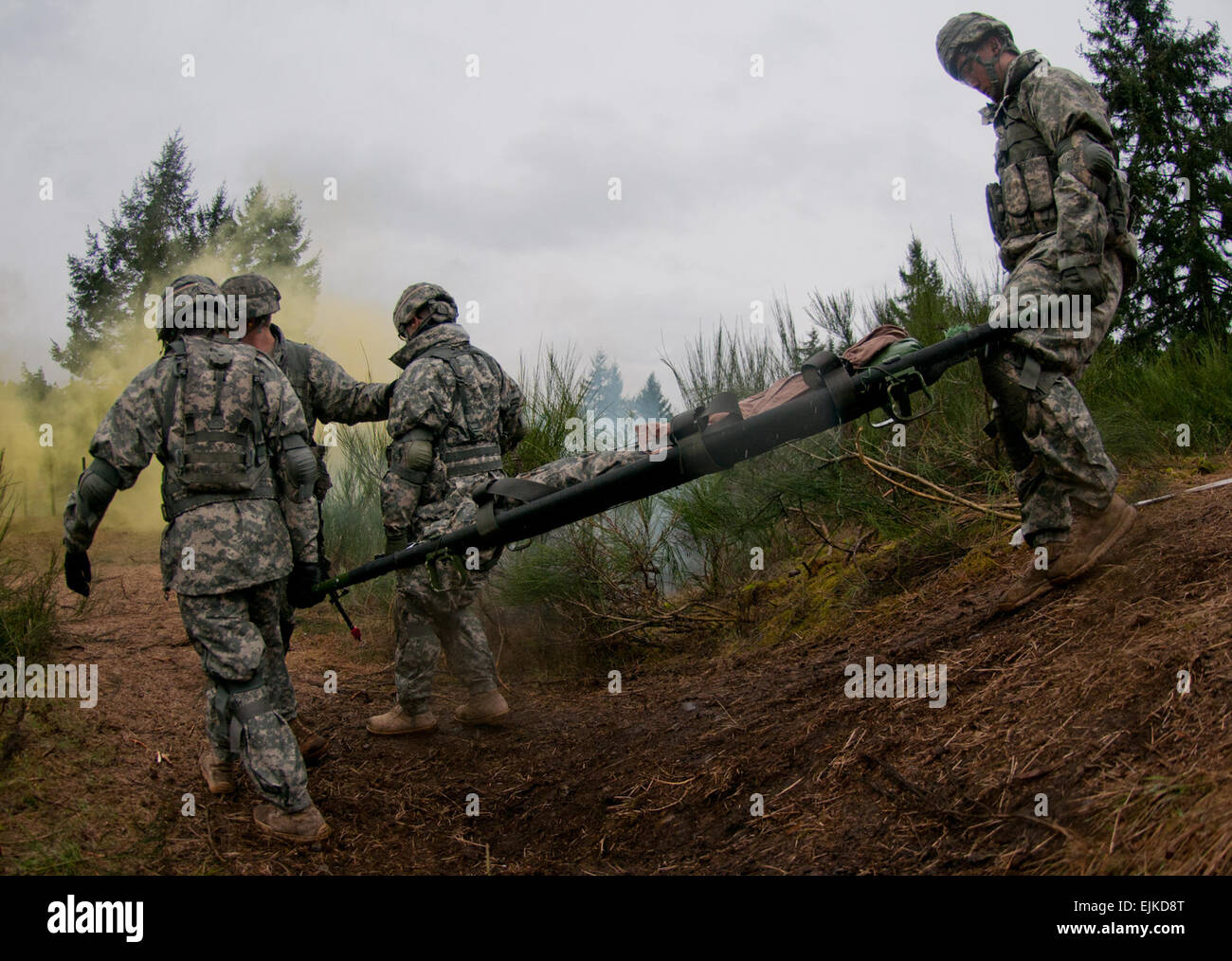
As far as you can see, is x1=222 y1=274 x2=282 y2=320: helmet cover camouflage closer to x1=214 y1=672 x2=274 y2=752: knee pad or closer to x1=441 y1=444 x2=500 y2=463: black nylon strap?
x1=441 y1=444 x2=500 y2=463: black nylon strap

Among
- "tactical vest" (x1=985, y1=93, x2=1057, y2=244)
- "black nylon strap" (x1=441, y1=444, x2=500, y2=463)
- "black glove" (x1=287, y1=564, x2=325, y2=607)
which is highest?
"tactical vest" (x1=985, y1=93, x2=1057, y2=244)

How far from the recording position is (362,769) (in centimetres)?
452

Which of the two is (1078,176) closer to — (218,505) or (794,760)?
(794,760)

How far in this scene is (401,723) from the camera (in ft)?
16.2

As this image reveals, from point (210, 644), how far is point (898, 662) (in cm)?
290

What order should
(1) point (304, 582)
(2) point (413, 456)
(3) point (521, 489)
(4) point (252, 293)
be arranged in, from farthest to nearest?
(2) point (413, 456)
(4) point (252, 293)
(1) point (304, 582)
(3) point (521, 489)

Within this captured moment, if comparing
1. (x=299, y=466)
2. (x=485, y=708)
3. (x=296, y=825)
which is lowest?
(x=296, y=825)

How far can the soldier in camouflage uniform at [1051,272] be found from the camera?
3.54 meters

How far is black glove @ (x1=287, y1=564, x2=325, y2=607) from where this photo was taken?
4.11 m

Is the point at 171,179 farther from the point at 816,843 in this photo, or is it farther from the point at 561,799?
the point at 816,843

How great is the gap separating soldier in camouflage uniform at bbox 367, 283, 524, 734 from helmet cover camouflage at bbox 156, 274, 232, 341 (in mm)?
1056

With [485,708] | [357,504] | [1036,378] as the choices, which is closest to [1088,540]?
[1036,378]

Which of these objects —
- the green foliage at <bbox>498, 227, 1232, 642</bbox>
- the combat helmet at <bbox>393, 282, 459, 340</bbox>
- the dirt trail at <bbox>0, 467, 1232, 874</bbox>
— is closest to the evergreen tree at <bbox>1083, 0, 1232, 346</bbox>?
the green foliage at <bbox>498, 227, 1232, 642</bbox>

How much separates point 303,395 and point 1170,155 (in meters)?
8.44
